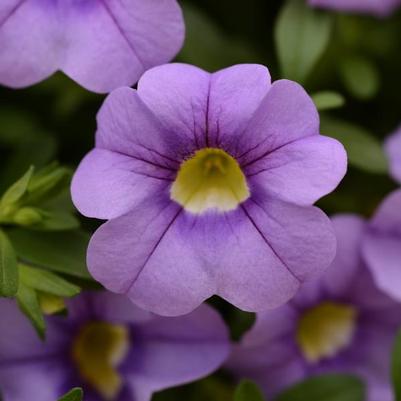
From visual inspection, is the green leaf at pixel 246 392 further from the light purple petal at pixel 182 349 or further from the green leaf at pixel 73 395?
the green leaf at pixel 73 395

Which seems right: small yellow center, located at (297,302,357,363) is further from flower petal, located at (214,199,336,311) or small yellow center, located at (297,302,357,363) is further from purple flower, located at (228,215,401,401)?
flower petal, located at (214,199,336,311)

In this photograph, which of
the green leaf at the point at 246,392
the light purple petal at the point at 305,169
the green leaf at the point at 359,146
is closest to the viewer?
the light purple petal at the point at 305,169

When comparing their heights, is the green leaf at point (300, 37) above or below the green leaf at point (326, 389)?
above

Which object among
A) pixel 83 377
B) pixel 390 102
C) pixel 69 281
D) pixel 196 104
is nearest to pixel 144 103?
pixel 196 104

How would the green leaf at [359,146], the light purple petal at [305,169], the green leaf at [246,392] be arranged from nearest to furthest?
the light purple petal at [305,169]
the green leaf at [246,392]
the green leaf at [359,146]

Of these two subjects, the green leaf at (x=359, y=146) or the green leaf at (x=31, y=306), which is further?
the green leaf at (x=359, y=146)

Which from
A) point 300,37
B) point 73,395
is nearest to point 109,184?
point 73,395

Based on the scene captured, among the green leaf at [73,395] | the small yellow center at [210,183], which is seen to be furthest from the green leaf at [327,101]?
the green leaf at [73,395]
